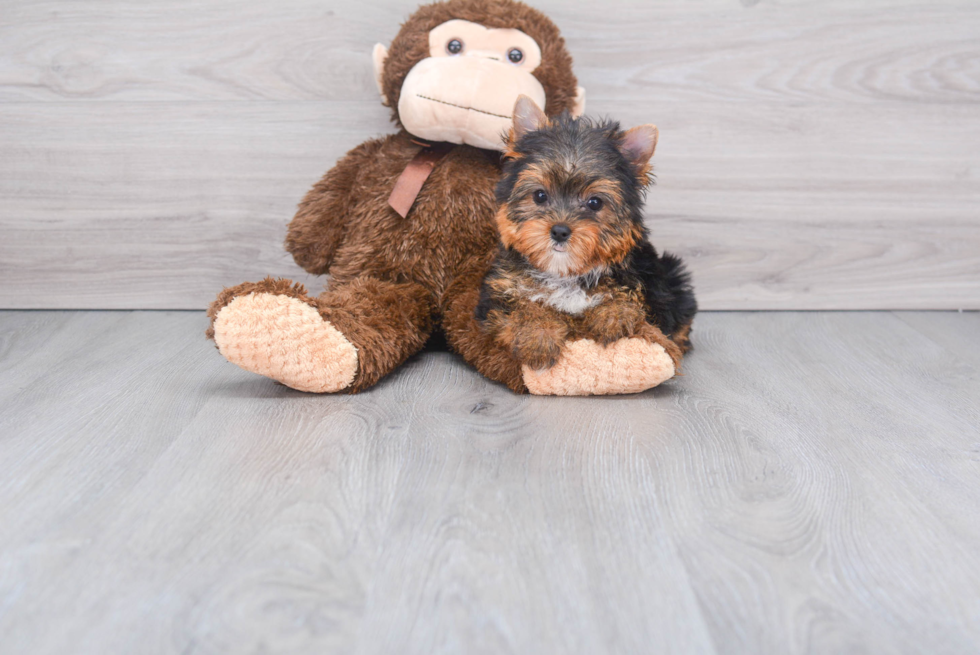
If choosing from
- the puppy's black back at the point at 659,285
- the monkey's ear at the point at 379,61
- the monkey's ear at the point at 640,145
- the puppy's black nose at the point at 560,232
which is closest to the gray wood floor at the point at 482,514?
the puppy's black back at the point at 659,285

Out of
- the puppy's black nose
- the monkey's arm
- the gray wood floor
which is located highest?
the puppy's black nose

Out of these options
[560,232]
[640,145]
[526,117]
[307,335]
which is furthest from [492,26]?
[307,335]

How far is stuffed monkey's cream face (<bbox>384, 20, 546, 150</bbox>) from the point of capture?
1.62 meters

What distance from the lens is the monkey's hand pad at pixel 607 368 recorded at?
4.81ft

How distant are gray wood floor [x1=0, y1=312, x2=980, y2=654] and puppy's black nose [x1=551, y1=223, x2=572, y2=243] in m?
0.33

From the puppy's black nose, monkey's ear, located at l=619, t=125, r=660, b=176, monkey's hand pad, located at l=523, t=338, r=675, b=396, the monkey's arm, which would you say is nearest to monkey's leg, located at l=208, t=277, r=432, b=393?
the monkey's arm

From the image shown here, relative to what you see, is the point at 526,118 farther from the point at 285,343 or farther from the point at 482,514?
the point at 482,514

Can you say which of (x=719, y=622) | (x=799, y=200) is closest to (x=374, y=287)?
(x=719, y=622)

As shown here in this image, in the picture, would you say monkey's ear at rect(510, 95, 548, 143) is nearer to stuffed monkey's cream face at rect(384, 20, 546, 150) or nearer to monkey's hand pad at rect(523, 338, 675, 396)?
stuffed monkey's cream face at rect(384, 20, 546, 150)

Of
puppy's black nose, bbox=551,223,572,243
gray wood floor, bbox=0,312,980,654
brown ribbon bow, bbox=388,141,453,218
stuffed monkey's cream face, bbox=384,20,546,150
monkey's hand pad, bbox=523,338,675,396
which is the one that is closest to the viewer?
gray wood floor, bbox=0,312,980,654

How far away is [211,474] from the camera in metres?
1.19

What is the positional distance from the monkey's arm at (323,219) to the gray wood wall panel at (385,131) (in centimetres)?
25

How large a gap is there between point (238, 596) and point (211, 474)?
331mm

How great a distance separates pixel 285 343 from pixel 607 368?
2.03 ft
